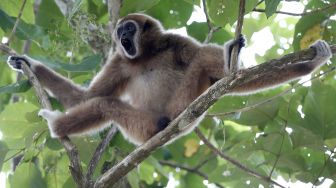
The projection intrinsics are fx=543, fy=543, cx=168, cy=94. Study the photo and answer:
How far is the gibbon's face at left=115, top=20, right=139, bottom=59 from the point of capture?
284 inches

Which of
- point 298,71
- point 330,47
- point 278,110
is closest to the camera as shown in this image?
point 330,47

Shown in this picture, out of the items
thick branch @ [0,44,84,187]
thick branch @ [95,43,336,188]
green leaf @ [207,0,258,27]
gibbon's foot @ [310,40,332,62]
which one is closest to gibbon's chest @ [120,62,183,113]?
green leaf @ [207,0,258,27]

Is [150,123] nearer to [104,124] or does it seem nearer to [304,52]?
[104,124]

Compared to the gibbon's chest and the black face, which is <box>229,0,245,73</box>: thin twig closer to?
the gibbon's chest

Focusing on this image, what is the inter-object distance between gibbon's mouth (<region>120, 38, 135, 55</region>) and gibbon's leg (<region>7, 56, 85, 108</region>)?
80cm

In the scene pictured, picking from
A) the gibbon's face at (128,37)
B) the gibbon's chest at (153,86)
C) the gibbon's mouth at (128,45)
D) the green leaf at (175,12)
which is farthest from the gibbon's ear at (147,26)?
the gibbon's chest at (153,86)

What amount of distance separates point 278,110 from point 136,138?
172 cm

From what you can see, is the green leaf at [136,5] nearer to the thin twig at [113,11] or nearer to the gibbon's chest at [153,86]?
the thin twig at [113,11]

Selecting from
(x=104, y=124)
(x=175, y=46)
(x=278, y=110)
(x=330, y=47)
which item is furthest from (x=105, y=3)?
(x=330, y=47)

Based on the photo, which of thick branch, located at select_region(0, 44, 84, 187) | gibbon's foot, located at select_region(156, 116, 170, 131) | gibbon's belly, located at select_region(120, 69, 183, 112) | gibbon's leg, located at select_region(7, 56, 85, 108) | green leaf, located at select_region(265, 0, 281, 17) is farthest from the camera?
gibbon's leg, located at select_region(7, 56, 85, 108)

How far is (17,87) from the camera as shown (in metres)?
5.78

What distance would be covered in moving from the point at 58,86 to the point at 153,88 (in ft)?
4.00

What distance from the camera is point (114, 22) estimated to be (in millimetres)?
6699

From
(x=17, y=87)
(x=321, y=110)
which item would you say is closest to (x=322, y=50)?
(x=321, y=110)
